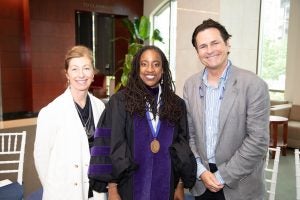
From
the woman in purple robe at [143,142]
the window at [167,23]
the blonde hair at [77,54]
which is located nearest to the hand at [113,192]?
the woman in purple robe at [143,142]

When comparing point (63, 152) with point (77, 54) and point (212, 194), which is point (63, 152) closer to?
point (77, 54)

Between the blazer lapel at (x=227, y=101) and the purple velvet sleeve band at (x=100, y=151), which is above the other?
the blazer lapel at (x=227, y=101)

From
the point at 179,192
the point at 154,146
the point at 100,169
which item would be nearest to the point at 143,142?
the point at 154,146

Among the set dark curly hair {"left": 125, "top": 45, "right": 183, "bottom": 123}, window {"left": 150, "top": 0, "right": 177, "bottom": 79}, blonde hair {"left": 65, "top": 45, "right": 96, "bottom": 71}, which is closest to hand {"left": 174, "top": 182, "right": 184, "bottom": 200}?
dark curly hair {"left": 125, "top": 45, "right": 183, "bottom": 123}

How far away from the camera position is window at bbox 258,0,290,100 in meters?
7.04

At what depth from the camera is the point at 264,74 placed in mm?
7410

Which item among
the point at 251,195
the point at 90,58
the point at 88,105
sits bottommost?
the point at 251,195

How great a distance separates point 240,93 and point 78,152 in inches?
39.3

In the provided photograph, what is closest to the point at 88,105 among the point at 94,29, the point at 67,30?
the point at 67,30

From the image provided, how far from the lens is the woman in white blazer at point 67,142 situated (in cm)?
185

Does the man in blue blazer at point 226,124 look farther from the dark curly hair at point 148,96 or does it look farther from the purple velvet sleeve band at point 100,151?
the purple velvet sleeve band at point 100,151

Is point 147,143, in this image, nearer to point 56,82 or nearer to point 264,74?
point 264,74

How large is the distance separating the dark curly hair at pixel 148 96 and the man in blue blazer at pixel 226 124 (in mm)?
123

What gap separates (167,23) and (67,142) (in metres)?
7.92
